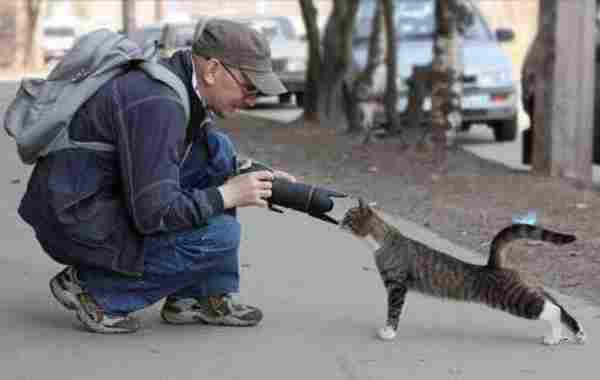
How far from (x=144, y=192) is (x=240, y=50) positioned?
2.44 feet

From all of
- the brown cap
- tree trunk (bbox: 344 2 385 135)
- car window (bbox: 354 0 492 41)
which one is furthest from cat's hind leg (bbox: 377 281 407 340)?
car window (bbox: 354 0 492 41)

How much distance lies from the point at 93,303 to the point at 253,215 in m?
3.34

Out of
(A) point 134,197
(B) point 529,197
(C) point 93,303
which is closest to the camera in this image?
(A) point 134,197

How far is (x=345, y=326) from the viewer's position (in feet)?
20.2

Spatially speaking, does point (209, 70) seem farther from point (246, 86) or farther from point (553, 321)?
point (553, 321)

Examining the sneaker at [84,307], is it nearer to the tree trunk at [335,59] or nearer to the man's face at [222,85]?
the man's face at [222,85]

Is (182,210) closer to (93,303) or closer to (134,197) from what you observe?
(134,197)

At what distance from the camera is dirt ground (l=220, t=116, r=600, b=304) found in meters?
7.74

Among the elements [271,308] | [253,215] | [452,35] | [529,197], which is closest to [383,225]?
[271,308]

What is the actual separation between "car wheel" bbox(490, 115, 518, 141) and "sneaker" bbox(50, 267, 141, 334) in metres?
12.9

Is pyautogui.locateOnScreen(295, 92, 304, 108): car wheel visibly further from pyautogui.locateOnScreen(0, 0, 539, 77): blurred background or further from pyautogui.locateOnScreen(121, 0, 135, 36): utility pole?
pyautogui.locateOnScreen(121, 0, 135, 36): utility pole

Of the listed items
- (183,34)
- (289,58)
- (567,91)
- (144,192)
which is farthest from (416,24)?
(144,192)

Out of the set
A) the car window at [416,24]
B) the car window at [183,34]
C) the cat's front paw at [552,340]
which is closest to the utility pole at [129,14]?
the car window at [183,34]

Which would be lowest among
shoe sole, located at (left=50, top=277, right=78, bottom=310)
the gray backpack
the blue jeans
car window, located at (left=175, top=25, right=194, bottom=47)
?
car window, located at (left=175, top=25, right=194, bottom=47)
